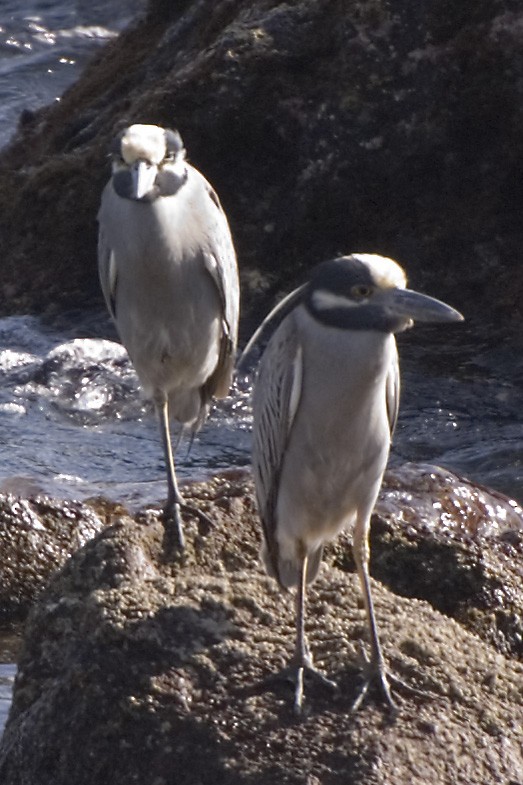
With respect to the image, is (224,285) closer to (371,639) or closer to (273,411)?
(273,411)

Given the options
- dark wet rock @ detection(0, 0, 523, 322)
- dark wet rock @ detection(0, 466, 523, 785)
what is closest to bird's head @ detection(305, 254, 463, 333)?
dark wet rock @ detection(0, 466, 523, 785)

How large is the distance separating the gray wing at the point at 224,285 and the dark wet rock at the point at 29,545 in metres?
0.80

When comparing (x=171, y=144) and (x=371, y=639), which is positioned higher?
(x=171, y=144)

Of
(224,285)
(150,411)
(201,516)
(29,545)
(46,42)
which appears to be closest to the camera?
(201,516)

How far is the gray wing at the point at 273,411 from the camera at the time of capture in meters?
4.66

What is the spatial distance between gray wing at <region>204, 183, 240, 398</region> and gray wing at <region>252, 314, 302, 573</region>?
1324 millimetres

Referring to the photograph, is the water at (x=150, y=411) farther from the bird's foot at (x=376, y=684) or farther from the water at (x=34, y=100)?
the bird's foot at (x=376, y=684)

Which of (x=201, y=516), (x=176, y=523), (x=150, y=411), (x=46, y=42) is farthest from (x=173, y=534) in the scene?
(x=46, y=42)

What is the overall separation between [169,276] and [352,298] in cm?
176

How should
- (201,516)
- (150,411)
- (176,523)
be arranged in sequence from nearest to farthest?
(176,523) → (201,516) → (150,411)

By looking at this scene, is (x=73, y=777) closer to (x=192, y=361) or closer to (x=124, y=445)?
(x=192, y=361)

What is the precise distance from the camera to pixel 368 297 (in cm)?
444

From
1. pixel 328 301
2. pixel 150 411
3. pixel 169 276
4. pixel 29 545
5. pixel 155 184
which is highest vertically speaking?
pixel 328 301

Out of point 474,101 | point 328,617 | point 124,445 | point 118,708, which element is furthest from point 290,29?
point 118,708
